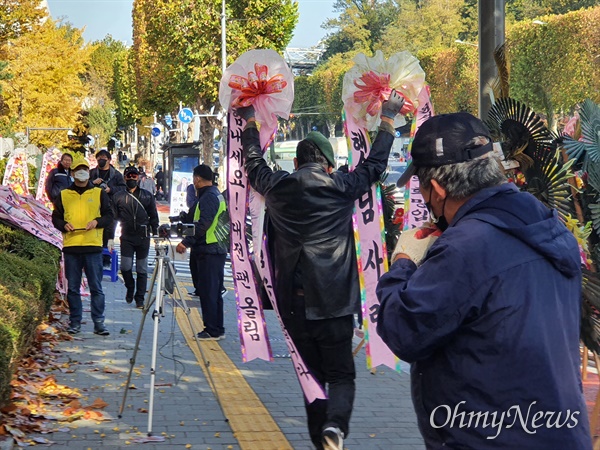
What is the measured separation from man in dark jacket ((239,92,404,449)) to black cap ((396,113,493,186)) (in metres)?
2.68

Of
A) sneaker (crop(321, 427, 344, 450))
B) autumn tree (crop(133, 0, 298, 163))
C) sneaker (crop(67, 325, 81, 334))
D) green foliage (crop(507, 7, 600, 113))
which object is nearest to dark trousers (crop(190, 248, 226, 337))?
sneaker (crop(67, 325, 81, 334))

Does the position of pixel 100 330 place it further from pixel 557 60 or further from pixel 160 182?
pixel 557 60

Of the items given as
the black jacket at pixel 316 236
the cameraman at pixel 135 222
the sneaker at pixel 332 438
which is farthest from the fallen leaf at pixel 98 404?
the cameraman at pixel 135 222

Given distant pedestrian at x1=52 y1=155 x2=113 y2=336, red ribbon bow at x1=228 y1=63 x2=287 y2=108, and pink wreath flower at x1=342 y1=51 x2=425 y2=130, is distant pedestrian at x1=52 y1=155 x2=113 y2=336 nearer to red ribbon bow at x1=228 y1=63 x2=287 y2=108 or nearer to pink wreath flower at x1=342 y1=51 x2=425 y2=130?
red ribbon bow at x1=228 y1=63 x2=287 y2=108

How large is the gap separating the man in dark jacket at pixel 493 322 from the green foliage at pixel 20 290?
11.8ft

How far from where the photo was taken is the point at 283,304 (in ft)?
18.2

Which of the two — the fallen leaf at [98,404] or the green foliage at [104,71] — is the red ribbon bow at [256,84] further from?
the green foliage at [104,71]

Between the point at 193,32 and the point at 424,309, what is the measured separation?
43239mm

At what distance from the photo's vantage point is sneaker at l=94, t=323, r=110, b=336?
10.1 metres

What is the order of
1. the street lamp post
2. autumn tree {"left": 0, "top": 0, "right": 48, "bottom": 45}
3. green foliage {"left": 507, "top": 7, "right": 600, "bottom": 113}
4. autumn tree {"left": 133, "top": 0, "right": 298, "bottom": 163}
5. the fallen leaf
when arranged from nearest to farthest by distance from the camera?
1. the street lamp post
2. the fallen leaf
3. autumn tree {"left": 0, "top": 0, "right": 48, "bottom": 45}
4. autumn tree {"left": 133, "top": 0, "right": 298, "bottom": 163}
5. green foliage {"left": 507, "top": 7, "right": 600, "bottom": 113}

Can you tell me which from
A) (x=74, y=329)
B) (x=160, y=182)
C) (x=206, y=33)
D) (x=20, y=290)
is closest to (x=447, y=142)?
(x=20, y=290)

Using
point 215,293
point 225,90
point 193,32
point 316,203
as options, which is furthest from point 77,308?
point 193,32

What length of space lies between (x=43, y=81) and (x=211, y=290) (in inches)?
940

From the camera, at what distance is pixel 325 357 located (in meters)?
5.43
